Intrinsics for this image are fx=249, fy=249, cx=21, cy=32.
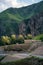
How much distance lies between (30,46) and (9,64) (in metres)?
94.5

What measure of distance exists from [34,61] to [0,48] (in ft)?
344

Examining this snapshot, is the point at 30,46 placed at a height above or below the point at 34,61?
below

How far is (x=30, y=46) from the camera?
155 m

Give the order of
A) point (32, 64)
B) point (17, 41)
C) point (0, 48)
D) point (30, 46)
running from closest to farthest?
point (32, 64)
point (30, 46)
point (0, 48)
point (17, 41)

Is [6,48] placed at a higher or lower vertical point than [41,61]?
lower

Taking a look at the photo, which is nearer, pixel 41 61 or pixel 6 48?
pixel 41 61

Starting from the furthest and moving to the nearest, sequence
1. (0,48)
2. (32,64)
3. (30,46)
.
Result: (0,48) → (30,46) → (32,64)

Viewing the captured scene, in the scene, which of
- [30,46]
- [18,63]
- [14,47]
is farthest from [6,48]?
[18,63]

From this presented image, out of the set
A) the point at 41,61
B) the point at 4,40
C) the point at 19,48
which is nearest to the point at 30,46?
the point at 19,48

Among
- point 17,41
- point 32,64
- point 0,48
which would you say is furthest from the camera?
point 17,41

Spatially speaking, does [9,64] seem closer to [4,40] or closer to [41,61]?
[41,61]

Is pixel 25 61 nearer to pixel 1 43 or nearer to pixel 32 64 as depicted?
pixel 32 64

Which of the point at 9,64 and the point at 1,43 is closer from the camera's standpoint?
the point at 9,64

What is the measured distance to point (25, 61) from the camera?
62031 millimetres
